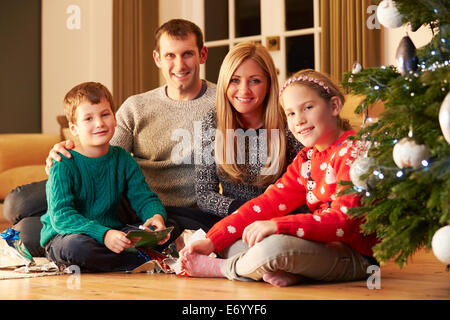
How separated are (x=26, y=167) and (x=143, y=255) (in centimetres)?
211

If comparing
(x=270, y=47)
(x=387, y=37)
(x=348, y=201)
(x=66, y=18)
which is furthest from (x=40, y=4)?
(x=348, y=201)

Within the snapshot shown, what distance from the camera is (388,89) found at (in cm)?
136

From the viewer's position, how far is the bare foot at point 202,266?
1796 millimetres

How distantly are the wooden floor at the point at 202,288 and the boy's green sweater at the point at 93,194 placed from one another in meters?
0.19

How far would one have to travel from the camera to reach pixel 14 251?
2.06 metres

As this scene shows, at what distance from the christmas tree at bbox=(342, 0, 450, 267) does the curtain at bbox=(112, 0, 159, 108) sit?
3809mm

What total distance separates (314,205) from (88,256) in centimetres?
70

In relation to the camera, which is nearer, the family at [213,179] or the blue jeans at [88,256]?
the family at [213,179]

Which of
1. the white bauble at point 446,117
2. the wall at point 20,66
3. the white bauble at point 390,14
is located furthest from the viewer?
the wall at point 20,66

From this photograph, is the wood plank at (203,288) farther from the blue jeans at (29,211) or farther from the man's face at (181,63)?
the man's face at (181,63)

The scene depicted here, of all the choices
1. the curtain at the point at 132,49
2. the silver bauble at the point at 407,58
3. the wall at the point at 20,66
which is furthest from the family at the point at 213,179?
the wall at the point at 20,66

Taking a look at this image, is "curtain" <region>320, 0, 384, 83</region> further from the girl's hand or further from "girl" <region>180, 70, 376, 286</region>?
the girl's hand

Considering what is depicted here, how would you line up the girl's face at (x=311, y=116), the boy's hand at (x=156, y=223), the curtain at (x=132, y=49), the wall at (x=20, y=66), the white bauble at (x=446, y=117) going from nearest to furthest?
the white bauble at (x=446, y=117), the girl's face at (x=311, y=116), the boy's hand at (x=156, y=223), the curtain at (x=132, y=49), the wall at (x=20, y=66)

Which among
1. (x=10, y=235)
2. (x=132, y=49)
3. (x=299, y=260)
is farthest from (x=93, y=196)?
(x=132, y=49)
